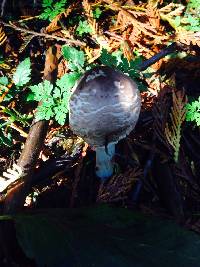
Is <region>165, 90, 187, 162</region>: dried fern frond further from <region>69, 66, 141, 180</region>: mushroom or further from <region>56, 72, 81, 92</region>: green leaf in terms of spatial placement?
<region>56, 72, 81, 92</region>: green leaf

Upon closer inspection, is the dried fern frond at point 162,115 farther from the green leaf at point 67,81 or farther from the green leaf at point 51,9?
the green leaf at point 51,9

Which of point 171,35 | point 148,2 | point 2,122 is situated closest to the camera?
point 2,122

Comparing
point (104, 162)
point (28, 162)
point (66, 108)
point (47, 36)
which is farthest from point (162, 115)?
point (47, 36)

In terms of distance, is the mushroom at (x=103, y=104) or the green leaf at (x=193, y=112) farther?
the green leaf at (x=193, y=112)

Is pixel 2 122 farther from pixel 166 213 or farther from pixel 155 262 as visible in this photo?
pixel 155 262

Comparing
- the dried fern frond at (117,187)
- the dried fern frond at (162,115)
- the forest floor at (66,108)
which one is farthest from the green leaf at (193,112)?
the dried fern frond at (117,187)

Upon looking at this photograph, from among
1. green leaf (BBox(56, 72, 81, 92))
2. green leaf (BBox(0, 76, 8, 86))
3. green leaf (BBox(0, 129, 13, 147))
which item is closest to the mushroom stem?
green leaf (BBox(56, 72, 81, 92))

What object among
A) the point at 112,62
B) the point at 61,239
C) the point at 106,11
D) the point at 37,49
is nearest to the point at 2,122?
the point at 37,49
